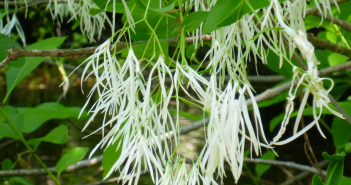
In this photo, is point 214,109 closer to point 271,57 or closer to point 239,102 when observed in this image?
point 239,102

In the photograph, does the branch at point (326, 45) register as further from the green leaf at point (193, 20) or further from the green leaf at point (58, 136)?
the green leaf at point (58, 136)

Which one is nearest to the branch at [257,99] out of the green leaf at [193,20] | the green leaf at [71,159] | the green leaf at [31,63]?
the green leaf at [71,159]

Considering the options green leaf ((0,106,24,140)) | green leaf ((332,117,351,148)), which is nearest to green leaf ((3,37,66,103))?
green leaf ((0,106,24,140))

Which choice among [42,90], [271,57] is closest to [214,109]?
[271,57]

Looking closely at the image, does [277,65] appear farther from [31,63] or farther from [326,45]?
[31,63]

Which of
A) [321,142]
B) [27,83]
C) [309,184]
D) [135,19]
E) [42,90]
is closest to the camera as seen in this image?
[135,19]

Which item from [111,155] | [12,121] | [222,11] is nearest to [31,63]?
[12,121]
